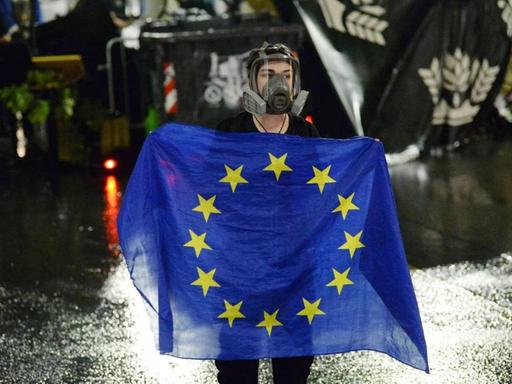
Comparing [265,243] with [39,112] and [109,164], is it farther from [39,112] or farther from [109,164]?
[39,112]

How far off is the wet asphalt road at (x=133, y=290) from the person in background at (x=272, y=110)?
85cm

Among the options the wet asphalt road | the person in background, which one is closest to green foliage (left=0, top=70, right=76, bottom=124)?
the wet asphalt road

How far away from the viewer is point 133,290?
22.9 ft

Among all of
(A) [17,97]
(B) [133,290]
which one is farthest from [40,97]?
(B) [133,290]

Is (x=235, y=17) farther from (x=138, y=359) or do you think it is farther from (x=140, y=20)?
(x=138, y=359)

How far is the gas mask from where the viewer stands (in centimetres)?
421

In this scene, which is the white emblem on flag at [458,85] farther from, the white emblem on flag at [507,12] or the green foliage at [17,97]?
the green foliage at [17,97]

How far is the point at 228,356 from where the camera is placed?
4312 millimetres

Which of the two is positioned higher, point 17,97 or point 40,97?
point 17,97

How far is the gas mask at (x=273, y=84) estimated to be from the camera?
4215 millimetres

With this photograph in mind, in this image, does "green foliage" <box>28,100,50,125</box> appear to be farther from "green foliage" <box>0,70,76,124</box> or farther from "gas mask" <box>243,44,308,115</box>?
"gas mask" <box>243,44,308,115</box>

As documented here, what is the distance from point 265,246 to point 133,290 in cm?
284

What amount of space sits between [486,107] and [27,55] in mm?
6091

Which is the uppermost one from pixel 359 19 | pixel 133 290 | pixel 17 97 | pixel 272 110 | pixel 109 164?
pixel 272 110
